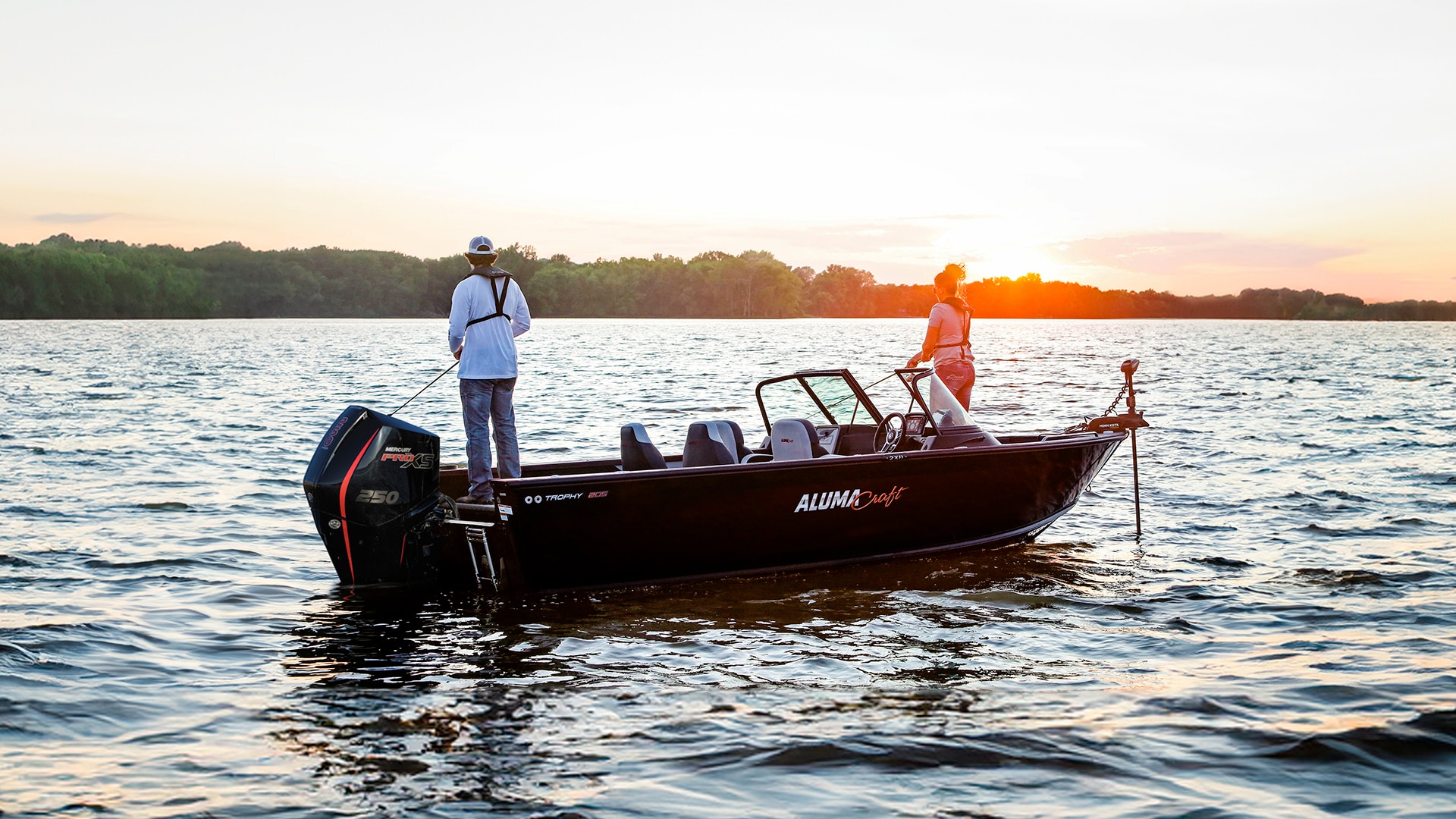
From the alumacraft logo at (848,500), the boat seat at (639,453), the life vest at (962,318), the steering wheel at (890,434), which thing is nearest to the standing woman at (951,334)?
the life vest at (962,318)

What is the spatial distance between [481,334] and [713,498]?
1.99 metres

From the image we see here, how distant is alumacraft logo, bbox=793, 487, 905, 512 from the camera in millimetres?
8555

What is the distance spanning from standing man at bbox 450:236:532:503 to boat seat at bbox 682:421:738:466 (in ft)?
4.22

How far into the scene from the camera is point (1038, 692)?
20.3 feet

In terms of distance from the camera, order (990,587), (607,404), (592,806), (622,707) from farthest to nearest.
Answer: (607,404) < (990,587) < (622,707) < (592,806)

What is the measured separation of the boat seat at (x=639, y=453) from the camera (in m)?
8.44

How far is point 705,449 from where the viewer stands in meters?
8.61

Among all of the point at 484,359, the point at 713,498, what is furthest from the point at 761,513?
the point at 484,359

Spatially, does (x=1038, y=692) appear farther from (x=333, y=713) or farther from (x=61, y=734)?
(x=61, y=734)

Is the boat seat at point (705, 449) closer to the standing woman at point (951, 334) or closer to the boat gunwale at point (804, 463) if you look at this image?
the boat gunwale at point (804, 463)

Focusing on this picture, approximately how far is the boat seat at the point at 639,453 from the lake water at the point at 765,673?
928 mm

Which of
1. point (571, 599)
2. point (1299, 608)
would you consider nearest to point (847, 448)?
point (571, 599)

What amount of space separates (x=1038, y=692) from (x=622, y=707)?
2.22 metres

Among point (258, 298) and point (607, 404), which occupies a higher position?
point (258, 298)
